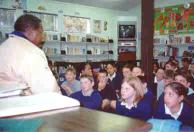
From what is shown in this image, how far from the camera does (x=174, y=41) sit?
951cm

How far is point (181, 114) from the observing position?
271 centimetres

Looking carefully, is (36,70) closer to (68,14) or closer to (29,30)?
(29,30)

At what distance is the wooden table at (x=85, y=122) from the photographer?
0.86 meters

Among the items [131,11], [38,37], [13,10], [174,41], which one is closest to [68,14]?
[13,10]

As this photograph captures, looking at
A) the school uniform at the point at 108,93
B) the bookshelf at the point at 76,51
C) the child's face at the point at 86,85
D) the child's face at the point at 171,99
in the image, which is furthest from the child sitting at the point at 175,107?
the bookshelf at the point at 76,51

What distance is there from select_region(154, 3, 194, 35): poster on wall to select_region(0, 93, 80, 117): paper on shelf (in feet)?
28.8

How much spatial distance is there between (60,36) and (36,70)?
715 centimetres

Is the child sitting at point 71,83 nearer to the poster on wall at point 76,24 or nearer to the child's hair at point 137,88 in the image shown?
the child's hair at point 137,88

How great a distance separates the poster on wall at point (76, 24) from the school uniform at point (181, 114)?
22.1 ft

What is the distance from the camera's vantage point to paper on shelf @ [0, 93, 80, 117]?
997 mm

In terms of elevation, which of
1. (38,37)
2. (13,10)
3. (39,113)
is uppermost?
(13,10)

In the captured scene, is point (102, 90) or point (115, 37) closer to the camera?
point (102, 90)

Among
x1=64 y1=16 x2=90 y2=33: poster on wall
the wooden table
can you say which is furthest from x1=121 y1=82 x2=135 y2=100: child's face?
x1=64 y1=16 x2=90 y2=33: poster on wall

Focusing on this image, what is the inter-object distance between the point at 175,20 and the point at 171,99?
288 inches
